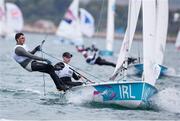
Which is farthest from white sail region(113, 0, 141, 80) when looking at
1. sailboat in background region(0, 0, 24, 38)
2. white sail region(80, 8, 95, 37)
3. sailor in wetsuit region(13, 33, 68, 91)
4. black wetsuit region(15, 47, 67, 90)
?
sailboat in background region(0, 0, 24, 38)

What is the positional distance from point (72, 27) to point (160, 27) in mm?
12770

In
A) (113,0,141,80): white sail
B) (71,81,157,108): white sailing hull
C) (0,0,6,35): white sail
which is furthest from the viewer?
(0,0,6,35): white sail

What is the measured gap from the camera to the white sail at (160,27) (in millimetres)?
19766

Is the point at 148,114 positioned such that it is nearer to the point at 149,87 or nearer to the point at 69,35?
the point at 149,87

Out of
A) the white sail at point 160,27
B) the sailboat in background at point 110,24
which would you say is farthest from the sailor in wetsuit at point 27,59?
the sailboat in background at point 110,24

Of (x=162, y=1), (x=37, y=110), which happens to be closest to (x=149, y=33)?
(x=37, y=110)

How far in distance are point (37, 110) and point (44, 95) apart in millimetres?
2325

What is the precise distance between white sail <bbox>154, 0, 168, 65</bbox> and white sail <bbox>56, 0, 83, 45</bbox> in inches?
490

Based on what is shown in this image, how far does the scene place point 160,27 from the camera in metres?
20.1

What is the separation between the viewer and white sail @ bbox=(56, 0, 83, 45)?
32469 millimetres

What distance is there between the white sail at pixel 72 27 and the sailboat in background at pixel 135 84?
1891cm

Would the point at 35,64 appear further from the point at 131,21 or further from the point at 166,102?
the point at 166,102

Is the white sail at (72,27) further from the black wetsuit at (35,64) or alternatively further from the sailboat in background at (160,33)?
the black wetsuit at (35,64)

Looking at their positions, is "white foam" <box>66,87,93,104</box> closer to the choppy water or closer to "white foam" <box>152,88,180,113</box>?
the choppy water
